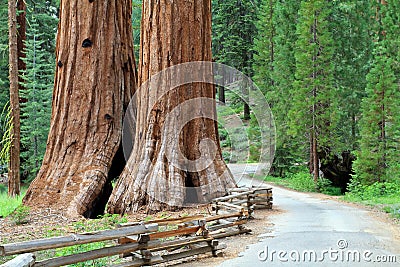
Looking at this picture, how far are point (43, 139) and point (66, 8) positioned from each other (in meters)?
13.4

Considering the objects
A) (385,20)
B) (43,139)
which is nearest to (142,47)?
(43,139)

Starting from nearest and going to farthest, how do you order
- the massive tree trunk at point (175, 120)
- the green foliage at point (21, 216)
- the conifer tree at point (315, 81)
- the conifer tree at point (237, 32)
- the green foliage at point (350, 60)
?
the green foliage at point (21, 216)
the massive tree trunk at point (175, 120)
the conifer tree at point (315, 81)
the green foliage at point (350, 60)
the conifer tree at point (237, 32)

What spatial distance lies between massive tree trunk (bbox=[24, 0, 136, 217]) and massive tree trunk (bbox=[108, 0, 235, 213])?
96cm

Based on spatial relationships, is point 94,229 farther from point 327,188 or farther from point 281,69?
point 281,69

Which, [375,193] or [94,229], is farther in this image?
[375,193]

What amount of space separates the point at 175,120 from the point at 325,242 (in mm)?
5816

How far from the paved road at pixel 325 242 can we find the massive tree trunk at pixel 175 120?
2.43 metres

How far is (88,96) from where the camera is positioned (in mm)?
13828

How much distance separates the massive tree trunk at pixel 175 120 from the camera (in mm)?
12570

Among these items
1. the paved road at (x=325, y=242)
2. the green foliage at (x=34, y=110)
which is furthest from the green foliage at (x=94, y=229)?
the green foliage at (x=34, y=110)

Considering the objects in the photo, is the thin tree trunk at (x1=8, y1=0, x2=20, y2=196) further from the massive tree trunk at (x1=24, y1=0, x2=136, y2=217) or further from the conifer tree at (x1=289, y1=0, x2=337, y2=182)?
the conifer tree at (x1=289, y1=0, x2=337, y2=182)

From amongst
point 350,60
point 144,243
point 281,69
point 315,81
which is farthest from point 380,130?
point 144,243

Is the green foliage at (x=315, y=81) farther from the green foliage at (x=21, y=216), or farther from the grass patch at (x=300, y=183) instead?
the green foliage at (x=21, y=216)

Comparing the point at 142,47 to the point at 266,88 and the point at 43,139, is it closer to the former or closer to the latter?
the point at 43,139
